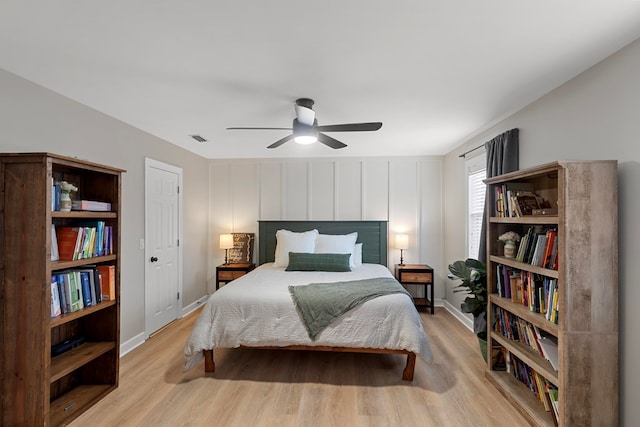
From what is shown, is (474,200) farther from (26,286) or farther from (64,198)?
(26,286)

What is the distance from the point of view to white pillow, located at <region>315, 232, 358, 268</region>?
14.8ft

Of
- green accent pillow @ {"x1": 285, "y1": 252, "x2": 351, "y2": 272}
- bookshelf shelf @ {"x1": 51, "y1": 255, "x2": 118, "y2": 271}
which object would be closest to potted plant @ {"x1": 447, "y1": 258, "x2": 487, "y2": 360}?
green accent pillow @ {"x1": 285, "y1": 252, "x2": 351, "y2": 272}

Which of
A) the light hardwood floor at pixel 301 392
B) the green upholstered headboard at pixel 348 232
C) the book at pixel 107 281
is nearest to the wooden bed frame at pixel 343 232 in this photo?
the green upholstered headboard at pixel 348 232

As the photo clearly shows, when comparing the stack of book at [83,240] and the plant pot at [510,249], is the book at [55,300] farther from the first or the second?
the plant pot at [510,249]

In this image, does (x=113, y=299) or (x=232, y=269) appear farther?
(x=232, y=269)

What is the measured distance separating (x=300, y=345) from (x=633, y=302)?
232 cm

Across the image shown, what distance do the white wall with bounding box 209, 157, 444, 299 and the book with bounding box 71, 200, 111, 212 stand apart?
2.71 metres

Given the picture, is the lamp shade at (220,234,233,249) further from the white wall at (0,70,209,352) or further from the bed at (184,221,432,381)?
the bed at (184,221,432,381)

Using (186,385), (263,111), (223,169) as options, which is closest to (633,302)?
(263,111)

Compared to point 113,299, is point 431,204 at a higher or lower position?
higher

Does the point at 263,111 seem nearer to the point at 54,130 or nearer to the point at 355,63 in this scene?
the point at 355,63

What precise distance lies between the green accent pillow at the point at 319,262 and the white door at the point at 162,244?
1.60 meters

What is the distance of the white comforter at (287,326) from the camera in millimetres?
2740

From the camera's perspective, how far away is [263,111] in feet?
9.83
